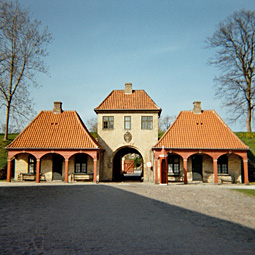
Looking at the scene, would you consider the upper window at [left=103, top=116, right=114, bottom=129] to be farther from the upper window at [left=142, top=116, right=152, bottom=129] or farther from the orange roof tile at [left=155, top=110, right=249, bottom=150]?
the orange roof tile at [left=155, top=110, right=249, bottom=150]

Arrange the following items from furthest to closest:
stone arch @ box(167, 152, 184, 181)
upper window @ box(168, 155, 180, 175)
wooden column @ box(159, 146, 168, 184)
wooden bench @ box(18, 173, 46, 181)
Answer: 1. upper window @ box(168, 155, 180, 175)
2. stone arch @ box(167, 152, 184, 181)
3. wooden bench @ box(18, 173, 46, 181)
4. wooden column @ box(159, 146, 168, 184)

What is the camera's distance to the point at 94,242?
644 centimetres

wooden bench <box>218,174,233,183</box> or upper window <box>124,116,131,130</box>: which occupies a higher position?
upper window <box>124,116,131,130</box>

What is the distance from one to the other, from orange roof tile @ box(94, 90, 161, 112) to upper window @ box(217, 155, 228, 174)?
7411 millimetres

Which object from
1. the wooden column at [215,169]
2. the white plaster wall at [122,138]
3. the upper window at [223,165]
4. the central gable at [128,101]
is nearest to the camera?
the wooden column at [215,169]

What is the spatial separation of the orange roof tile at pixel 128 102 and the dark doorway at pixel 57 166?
5.93 m

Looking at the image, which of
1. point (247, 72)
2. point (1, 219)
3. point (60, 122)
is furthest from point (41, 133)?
point (247, 72)

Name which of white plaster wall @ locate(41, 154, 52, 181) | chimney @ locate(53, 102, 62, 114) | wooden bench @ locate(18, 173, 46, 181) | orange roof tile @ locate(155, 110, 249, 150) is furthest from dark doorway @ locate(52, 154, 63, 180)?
orange roof tile @ locate(155, 110, 249, 150)

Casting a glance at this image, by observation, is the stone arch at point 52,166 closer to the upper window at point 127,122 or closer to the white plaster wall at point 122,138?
the white plaster wall at point 122,138

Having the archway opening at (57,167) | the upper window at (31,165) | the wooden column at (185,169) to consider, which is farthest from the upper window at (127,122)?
the upper window at (31,165)

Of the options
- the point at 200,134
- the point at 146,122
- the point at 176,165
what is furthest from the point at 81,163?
the point at 200,134

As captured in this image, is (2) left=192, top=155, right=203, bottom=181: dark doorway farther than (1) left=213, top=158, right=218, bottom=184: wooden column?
Yes

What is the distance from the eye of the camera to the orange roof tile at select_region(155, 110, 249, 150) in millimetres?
24703

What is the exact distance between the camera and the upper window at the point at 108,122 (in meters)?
28.0
